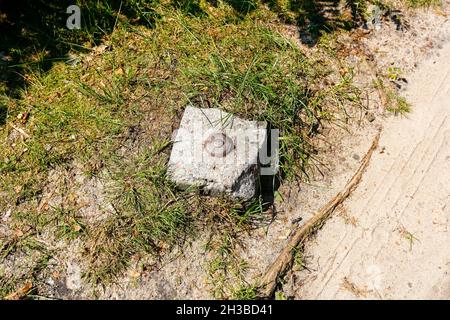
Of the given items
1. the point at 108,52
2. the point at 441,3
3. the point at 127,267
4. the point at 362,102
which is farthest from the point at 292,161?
the point at 441,3

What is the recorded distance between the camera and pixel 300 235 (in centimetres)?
376

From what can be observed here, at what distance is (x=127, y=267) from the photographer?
3645 mm

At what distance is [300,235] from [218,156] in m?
0.93

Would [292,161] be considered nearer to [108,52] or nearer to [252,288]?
[252,288]

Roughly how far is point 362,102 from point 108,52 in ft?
8.45

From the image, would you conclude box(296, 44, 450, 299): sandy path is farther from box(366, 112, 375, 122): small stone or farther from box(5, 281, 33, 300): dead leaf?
box(5, 281, 33, 300): dead leaf

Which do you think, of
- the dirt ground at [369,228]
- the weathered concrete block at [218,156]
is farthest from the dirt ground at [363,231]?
the weathered concrete block at [218,156]

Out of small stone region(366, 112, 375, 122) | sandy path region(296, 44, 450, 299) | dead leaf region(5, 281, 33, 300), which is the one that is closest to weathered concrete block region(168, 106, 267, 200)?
sandy path region(296, 44, 450, 299)

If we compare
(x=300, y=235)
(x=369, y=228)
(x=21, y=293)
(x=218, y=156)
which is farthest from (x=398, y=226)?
(x=21, y=293)

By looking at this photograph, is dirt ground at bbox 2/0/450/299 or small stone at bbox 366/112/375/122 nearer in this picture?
dirt ground at bbox 2/0/450/299

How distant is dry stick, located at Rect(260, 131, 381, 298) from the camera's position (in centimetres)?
357

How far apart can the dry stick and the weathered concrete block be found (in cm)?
52
